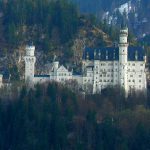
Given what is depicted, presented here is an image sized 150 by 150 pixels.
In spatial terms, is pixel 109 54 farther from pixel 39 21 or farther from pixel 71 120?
pixel 39 21

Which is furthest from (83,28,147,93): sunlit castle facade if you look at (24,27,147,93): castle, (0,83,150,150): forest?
(0,83,150,150): forest

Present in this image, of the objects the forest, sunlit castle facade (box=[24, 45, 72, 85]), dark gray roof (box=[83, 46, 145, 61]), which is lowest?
the forest

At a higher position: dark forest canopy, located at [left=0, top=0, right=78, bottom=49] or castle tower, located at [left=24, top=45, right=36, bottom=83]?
dark forest canopy, located at [left=0, top=0, right=78, bottom=49]

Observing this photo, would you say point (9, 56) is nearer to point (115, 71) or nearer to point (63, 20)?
point (63, 20)

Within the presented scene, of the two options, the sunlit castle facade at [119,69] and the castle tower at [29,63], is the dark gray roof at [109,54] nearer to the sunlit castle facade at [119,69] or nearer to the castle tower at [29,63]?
the sunlit castle facade at [119,69]

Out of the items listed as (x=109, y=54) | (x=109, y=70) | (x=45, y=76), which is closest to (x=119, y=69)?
(x=109, y=70)

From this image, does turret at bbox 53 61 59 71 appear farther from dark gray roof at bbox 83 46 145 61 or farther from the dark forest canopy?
the dark forest canopy
